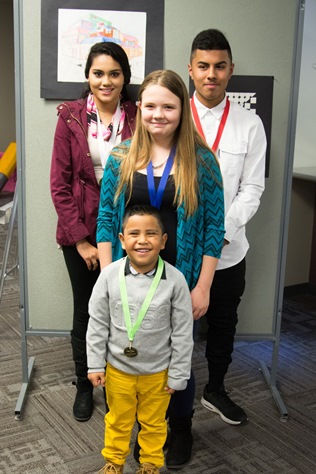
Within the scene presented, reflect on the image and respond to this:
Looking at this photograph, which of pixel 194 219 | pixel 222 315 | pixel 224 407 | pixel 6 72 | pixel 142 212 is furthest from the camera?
pixel 6 72

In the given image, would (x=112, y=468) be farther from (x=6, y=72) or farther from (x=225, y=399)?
(x=6, y=72)

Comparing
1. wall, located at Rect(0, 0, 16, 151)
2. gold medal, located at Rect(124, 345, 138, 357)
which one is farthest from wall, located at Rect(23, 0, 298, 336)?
wall, located at Rect(0, 0, 16, 151)

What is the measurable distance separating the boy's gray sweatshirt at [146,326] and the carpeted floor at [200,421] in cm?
51

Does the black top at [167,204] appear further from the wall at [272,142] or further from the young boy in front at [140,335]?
the wall at [272,142]

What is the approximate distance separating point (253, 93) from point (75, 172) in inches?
31.8

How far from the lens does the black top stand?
1.94 m

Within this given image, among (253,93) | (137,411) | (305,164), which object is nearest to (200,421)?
(137,411)

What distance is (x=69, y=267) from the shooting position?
97.6 inches

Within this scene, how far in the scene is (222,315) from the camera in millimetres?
2490

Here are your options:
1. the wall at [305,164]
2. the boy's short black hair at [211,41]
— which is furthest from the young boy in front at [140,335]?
the wall at [305,164]

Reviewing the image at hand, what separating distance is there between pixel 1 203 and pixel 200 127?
460 cm

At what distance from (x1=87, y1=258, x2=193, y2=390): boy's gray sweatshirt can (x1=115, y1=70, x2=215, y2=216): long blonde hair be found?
0.77ft

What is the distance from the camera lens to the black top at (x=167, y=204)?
1.94 meters

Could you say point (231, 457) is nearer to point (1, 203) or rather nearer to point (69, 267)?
point (69, 267)
